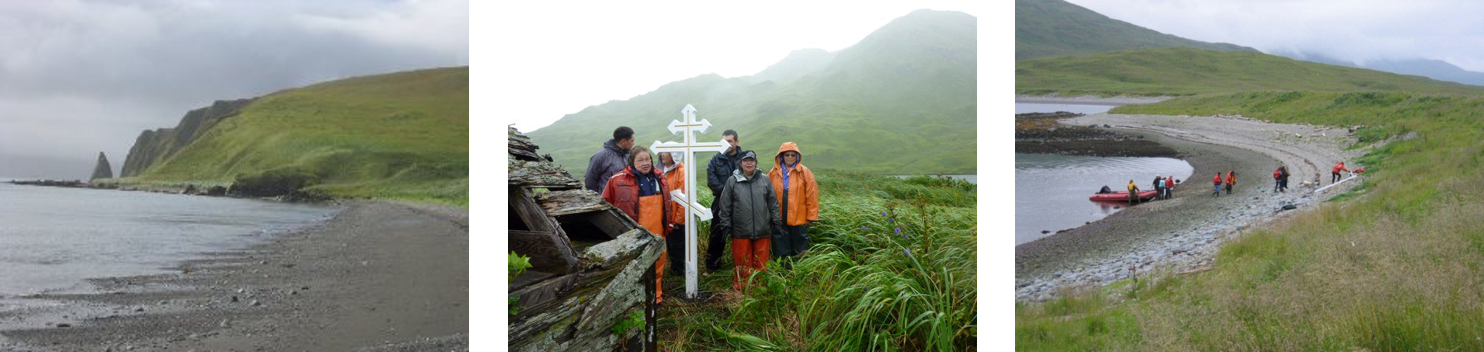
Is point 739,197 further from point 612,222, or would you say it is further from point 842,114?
point 612,222

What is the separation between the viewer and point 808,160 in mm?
2211

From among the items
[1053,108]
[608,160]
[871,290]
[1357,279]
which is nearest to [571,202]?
[608,160]

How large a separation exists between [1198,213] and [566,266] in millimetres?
2284

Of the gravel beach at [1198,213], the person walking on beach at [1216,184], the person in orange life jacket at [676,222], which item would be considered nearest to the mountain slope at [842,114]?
the person in orange life jacket at [676,222]

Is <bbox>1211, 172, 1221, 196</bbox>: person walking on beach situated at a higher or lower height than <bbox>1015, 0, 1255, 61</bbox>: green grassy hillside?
lower

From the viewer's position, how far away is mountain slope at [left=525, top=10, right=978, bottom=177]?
2.10 meters

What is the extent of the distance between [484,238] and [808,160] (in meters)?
1.17

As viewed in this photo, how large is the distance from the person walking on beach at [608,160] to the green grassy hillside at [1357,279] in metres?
1.68

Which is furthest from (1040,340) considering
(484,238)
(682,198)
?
(484,238)

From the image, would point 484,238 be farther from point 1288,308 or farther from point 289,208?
point 289,208

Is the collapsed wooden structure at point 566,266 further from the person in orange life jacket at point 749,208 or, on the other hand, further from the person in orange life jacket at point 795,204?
the person in orange life jacket at point 795,204

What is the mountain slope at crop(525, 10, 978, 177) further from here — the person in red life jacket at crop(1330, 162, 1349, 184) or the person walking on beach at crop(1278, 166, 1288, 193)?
the person in red life jacket at crop(1330, 162, 1349, 184)

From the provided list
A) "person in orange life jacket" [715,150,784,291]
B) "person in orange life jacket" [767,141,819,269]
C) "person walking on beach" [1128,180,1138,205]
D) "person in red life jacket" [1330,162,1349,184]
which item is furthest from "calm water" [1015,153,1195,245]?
"person in orange life jacket" [715,150,784,291]

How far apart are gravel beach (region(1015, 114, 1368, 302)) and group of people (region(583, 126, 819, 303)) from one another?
90cm
